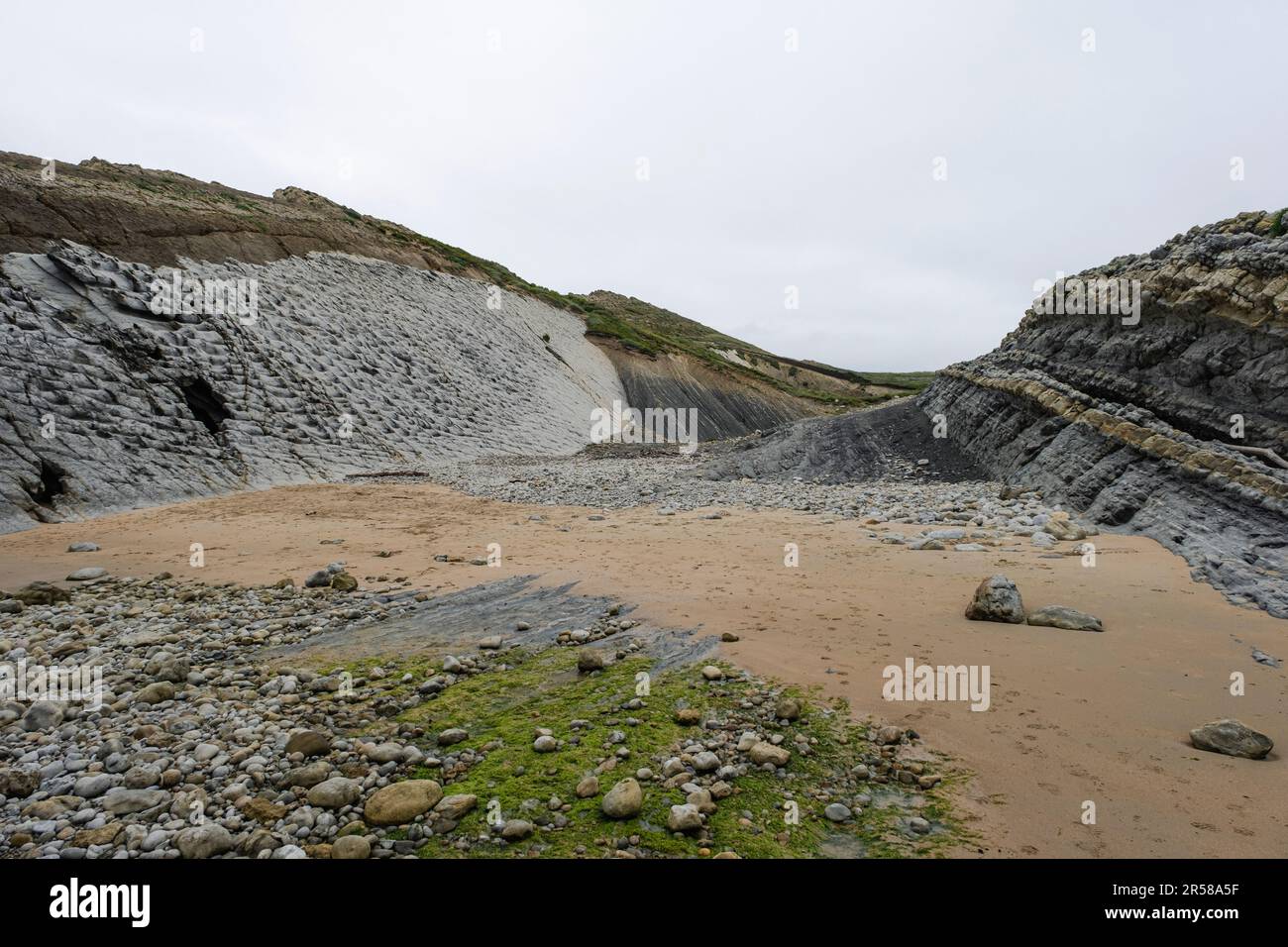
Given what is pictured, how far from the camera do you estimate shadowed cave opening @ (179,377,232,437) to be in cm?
2164

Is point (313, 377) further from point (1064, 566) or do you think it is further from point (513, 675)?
point (1064, 566)

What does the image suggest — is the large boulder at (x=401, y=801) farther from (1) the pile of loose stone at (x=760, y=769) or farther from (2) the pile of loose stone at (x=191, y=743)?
(1) the pile of loose stone at (x=760, y=769)

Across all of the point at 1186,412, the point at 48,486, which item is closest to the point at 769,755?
the point at 1186,412

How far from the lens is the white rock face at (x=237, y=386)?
56.2ft

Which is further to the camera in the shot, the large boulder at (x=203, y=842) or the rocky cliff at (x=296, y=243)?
the rocky cliff at (x=296, y=243)

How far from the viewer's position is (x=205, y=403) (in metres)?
22.2

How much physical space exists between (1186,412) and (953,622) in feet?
39.0

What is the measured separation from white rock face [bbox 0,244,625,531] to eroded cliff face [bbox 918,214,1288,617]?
23826mm

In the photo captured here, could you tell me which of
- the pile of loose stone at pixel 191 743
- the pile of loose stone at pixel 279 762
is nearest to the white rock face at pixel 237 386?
the pile of loose stone at pixel 191 743

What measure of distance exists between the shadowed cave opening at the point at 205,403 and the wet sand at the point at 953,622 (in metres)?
6.16

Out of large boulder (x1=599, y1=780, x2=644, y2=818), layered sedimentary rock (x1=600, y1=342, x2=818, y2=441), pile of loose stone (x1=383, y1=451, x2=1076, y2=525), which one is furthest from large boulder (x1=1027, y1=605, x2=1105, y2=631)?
layered sedimentary rock (x1=600, y1=342, x2=818, y2=441)

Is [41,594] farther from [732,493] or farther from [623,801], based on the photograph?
[732,493]

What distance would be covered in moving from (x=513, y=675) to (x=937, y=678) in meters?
4.26

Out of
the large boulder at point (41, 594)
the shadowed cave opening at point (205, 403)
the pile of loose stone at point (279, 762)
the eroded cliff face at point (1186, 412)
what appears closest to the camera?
the pile of loose stone at point (279, 762)
